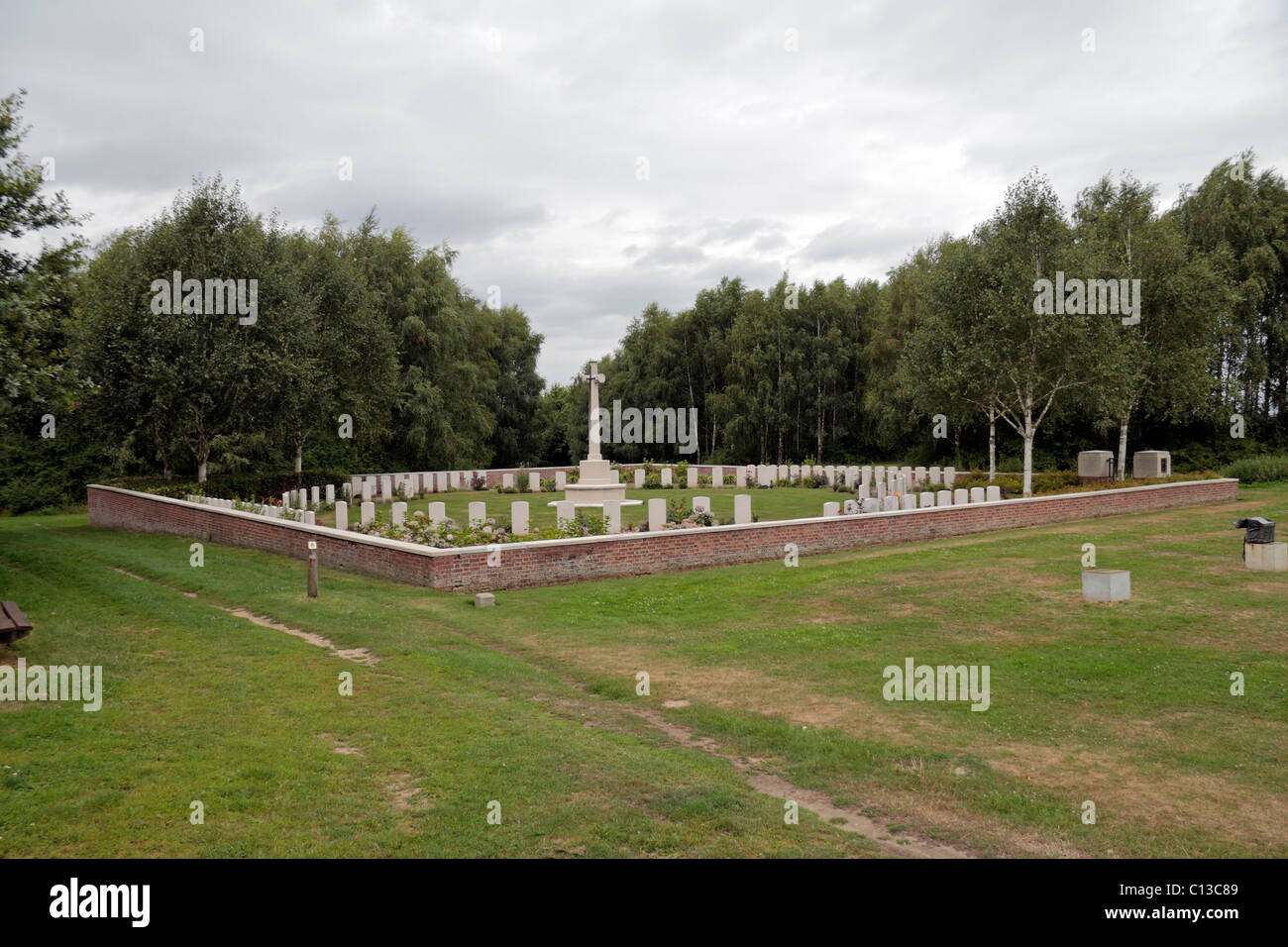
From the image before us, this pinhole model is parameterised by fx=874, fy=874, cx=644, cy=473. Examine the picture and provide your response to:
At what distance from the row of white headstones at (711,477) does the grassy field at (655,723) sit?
1746cm

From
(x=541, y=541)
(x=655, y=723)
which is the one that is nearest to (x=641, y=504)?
(x=541, y=541)

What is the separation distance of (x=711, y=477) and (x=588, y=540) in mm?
25908

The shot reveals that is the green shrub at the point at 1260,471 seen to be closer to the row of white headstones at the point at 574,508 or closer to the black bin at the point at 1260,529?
the row of white headstones at the point at 574,508

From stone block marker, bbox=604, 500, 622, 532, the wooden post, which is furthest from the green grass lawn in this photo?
the wooden post

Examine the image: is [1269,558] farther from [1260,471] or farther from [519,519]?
[1260,471]

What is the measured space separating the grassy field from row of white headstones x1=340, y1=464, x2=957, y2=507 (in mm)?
17456

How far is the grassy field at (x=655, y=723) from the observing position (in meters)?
5.38

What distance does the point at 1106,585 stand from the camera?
41.0ft

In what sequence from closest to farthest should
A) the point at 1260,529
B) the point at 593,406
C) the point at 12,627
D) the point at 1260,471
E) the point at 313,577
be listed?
the point at 12,627 < the point at 313,577 < the point at 1260,529 < the point at 593,406 < the point at 1260,471

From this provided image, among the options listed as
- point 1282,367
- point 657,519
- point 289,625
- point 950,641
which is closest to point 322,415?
point 657,519

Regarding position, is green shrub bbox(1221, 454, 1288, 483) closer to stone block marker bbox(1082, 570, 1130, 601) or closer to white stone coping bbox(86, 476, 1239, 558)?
white stone coping bbox(86, 476, 1239, 558)

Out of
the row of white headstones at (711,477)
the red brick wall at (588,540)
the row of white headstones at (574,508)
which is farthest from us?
the row of white headstones at (711,477)

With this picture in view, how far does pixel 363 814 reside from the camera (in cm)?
545

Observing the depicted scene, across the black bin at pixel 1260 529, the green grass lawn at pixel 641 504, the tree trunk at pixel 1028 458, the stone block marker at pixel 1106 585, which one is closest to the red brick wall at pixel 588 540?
the tree trunk at pixel 1028 458
